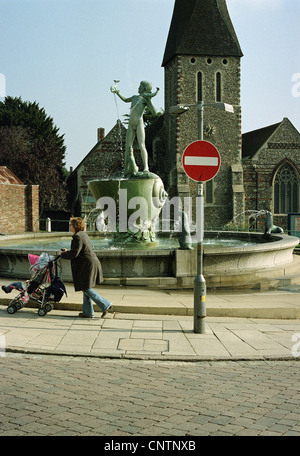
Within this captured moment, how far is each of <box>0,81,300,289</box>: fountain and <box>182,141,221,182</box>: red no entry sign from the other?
11.4 feet

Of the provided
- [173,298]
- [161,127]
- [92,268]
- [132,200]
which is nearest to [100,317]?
[92,268]

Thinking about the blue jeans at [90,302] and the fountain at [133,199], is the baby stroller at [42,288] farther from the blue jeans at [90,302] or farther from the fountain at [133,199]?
the fountain at [133,199]

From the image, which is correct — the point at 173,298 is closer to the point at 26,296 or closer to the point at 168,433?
the point at 26,296

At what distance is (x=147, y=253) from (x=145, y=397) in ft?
20.8

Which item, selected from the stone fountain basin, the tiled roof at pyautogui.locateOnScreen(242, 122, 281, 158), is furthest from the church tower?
the stone fountain basin

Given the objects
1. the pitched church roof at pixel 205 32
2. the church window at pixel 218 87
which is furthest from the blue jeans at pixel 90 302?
the church window at pixel 218 87

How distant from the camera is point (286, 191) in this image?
4562 cm

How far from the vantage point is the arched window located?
45.5 m

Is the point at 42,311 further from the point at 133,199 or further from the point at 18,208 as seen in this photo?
the point at 18,208

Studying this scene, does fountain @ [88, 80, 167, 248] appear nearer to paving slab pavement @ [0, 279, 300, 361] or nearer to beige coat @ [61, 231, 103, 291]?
paving slab pavement @ [0, 279, 300, 361]

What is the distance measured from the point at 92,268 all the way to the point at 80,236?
535 millimetres

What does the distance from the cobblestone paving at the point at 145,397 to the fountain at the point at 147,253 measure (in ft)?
16.1

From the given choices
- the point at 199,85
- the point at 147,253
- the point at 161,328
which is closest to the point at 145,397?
the point at 161,328

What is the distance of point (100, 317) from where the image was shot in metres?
8.91
